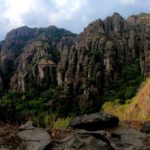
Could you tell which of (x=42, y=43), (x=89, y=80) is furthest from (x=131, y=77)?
(x=42, y=43)

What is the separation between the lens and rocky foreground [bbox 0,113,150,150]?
15539 mm

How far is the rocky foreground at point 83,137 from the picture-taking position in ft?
51.0

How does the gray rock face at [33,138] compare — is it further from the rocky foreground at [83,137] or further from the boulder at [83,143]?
the boulder at [83,143]

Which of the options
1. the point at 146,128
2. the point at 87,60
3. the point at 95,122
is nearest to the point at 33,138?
the point at 95,122

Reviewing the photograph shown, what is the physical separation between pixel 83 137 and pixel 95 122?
11.1 feet

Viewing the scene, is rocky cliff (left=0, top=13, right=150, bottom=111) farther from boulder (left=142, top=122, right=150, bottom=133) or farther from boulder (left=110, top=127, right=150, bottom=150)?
boulder (left=110, top=127, right=150, bottom=150)

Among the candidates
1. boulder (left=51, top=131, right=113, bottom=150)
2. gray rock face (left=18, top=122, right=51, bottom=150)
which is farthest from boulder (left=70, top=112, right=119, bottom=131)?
boulder (left=51, top=131, right=113, bottom=150)

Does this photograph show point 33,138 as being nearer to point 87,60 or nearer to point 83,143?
point 83,143

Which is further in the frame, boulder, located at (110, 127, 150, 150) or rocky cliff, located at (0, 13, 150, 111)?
rocky cliff, located at (0, 13, 150, 111)

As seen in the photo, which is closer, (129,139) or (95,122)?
(129,139)

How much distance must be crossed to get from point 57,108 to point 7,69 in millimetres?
62156

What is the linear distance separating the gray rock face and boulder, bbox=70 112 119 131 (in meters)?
2.15

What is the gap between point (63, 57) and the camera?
121 meters

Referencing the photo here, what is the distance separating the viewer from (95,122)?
63.5 feet
